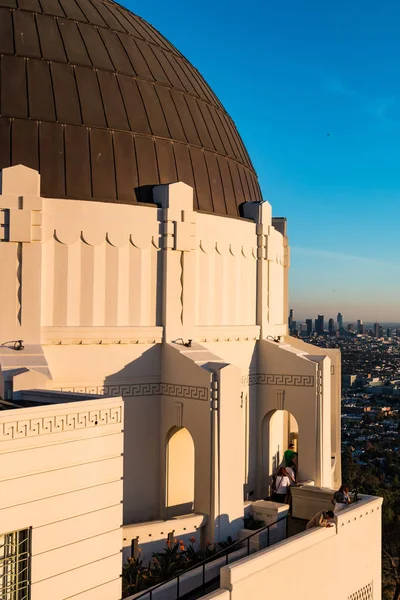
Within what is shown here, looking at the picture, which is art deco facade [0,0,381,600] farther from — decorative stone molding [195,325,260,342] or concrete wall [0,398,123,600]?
concrete wall [0,398,123,600]

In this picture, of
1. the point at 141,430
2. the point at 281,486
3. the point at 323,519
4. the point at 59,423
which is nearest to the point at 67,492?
the point at 59,423

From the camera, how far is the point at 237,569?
10414 mm

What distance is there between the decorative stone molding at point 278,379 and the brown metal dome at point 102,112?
3964mm

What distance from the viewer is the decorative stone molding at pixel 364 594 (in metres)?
13.8

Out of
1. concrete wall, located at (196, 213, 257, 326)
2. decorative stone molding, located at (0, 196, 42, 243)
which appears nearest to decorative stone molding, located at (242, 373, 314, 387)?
concrete wall, located at (196, 213, 257, 326)

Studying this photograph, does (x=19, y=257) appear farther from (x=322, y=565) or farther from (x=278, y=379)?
(x=322, y=565)

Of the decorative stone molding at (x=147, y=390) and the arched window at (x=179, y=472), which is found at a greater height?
the decorative stone molding at (x=147, y=390)

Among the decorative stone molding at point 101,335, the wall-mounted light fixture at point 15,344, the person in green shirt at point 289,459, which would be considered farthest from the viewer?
the person in green shirt at point 289,459

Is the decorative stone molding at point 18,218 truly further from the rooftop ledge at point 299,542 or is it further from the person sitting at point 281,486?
the person sitting at point 281,486

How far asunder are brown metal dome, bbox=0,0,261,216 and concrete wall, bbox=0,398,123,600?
5841 millimetres

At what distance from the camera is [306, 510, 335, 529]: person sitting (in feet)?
41.5

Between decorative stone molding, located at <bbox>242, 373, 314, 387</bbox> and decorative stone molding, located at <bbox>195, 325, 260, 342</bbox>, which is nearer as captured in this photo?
decorative stone molding, located at <bbox>195, 325, 260, 342</bbox>

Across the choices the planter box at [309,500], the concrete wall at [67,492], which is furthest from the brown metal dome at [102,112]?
the planter box at [309,500]

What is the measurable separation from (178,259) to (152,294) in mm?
934
